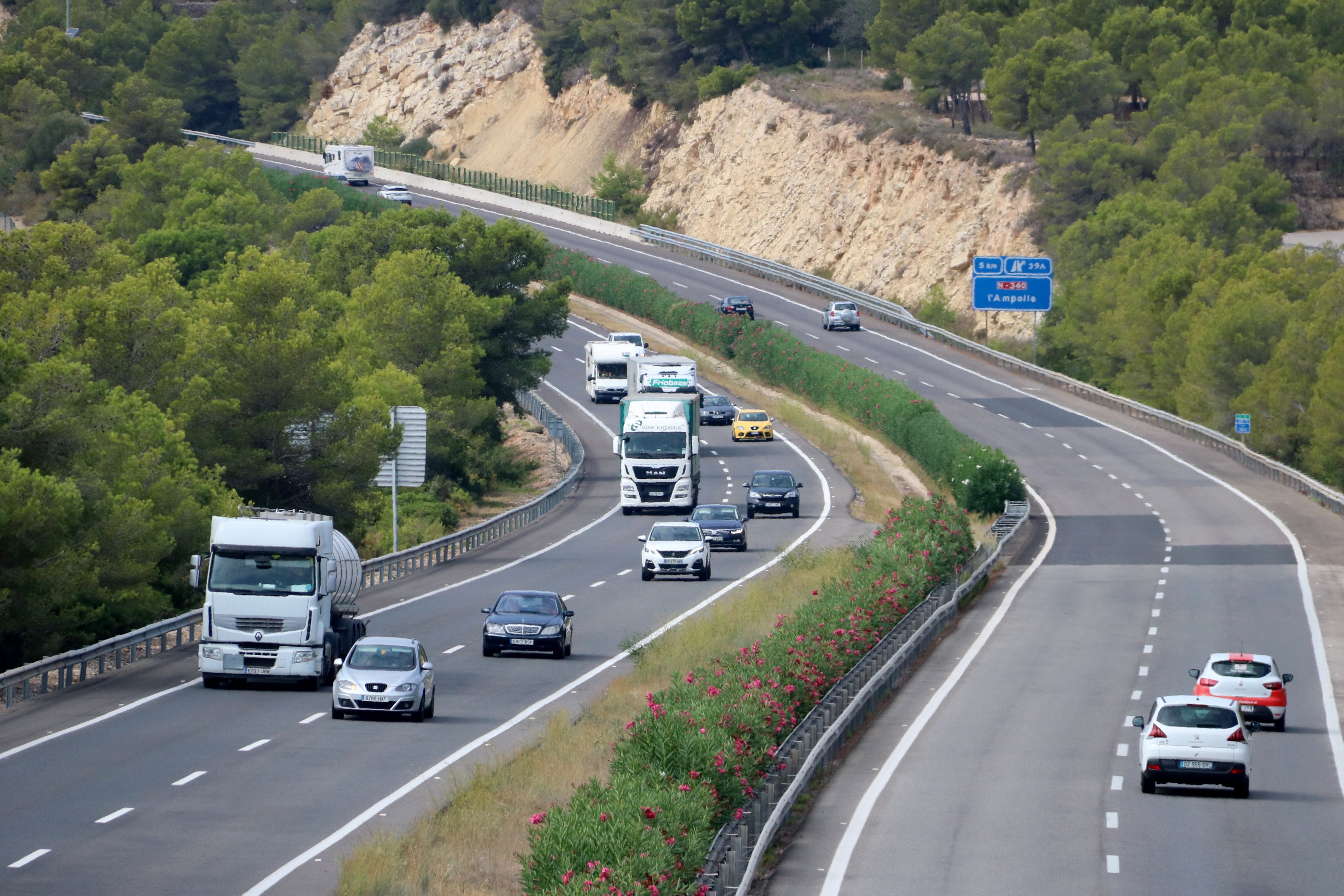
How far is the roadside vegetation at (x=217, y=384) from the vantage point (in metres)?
32.6

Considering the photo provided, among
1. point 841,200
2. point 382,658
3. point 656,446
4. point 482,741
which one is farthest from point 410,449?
point 841,200

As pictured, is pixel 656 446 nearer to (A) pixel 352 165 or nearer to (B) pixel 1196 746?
(B) pixel 1196 746

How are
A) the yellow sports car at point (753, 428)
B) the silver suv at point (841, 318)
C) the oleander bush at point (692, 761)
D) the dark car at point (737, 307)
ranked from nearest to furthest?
the oleander bush at point (692, 761) < the yellow sports car at point (753, 428) < the dark car at point (737, 307) < the silver suv at point (841, 318)

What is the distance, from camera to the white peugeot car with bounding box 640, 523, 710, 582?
145 ft

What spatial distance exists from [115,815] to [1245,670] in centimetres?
1735

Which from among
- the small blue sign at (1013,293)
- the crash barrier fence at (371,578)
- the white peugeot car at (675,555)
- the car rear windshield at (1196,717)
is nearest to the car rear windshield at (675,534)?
the white peugeot car at (675,555)

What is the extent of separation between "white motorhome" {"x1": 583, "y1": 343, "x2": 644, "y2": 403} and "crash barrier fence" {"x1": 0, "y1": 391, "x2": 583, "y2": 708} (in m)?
2.45

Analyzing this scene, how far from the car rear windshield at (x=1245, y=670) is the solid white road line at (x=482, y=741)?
1069 cm

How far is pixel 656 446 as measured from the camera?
181 feet

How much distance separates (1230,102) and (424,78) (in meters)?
82.7

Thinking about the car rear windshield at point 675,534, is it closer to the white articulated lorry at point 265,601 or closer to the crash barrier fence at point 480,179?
the white articulated lorry at point 265,601

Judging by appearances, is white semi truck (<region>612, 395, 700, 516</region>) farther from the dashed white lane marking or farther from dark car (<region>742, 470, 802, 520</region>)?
the dashed white lane marking

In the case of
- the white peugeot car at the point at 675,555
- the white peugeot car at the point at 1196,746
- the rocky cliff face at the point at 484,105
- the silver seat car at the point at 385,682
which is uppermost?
the rocky cliff face at the point at 484,105

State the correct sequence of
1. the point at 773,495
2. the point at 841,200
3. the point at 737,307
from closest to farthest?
the point at 773,495 < the point at 737,307 < the point at 841,200
